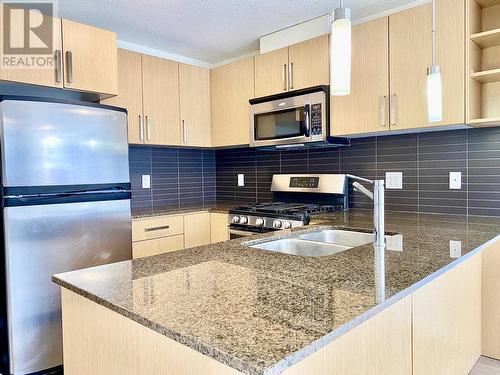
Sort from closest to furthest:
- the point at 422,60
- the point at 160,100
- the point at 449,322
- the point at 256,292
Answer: the point at 256,292, the point at 449,322, the point at 422,60, the point at 160,100

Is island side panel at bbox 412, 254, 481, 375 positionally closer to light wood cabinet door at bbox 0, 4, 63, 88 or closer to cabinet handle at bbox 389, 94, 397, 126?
cabinet handle at bbox 389, 94, 397, 126

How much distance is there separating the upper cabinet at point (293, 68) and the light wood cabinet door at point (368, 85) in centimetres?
24

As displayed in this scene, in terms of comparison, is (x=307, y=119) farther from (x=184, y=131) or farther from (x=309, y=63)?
(x=184, y=131)

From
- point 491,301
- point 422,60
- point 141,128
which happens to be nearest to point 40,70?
point 141,128

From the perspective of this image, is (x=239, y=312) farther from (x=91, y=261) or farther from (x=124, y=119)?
(x=124, y=119)

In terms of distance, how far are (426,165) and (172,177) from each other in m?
2.16

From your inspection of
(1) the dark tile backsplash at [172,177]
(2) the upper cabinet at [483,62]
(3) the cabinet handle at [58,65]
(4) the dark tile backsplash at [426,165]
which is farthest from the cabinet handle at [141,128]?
(2) the upper cabinet at [483,62]

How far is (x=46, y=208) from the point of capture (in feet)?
6.48

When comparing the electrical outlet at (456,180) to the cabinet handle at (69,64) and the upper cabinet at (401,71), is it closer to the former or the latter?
the upper cabinet at (401,71)

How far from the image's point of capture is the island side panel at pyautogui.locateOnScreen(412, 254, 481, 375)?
128 cm

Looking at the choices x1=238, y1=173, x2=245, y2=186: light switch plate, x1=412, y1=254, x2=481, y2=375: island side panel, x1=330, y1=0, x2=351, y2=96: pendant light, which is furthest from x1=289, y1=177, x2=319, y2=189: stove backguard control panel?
x1=330, y1=0, x2=351, y2=96: pendant light

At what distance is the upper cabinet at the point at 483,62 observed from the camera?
199cm

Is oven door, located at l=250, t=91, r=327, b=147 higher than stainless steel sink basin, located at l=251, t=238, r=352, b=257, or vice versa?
oven door, located at l=250, t=91, r=327, b=147

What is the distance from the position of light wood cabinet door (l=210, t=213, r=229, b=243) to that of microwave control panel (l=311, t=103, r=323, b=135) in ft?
3.17
